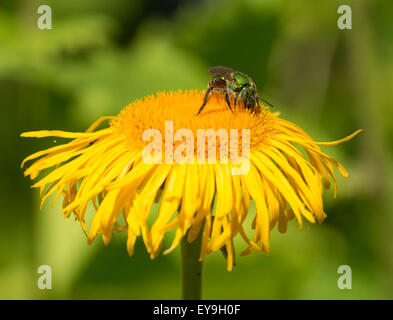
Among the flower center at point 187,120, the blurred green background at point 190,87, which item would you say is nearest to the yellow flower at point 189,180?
the flower center at point 187,120

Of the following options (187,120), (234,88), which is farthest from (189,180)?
(234,88)

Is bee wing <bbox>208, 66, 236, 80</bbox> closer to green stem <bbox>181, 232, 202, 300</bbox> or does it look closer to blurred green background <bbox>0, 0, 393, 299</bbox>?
green stem <bbox>181, 232, 202, 300</bbox>

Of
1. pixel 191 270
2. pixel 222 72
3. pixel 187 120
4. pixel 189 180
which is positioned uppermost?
pixel 222 72

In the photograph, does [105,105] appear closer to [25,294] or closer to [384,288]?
[25,294]

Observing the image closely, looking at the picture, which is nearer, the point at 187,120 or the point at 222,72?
the point at 187,120

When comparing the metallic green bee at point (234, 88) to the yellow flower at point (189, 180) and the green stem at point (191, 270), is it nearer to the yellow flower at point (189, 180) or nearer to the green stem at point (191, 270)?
the yellow flower at point (189, 180)

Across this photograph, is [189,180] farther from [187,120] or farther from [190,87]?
[190,87]
